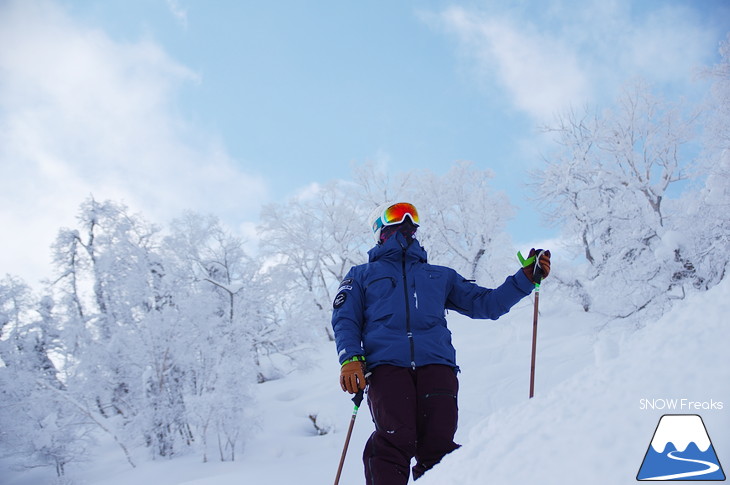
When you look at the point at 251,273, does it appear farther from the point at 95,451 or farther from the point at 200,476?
the point at 200,476

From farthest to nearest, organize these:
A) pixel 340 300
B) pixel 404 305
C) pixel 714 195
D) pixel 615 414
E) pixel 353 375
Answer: pixel 714 195 < pixel 340 300 < pixel 404 305 < pixel 353 375 < pixel 615 414

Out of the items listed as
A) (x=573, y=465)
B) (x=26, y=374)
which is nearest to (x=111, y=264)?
(x=26, y=374)

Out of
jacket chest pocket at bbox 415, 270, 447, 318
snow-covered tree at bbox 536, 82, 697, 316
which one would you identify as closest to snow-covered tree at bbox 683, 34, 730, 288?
snow-covered tree at bbox 536, 82, 697, 316

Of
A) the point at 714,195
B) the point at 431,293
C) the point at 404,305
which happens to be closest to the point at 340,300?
the point at 404,305

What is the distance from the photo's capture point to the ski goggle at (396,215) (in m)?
3.06

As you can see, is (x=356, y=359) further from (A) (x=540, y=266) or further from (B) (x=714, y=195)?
(B) (x=714, y=195)

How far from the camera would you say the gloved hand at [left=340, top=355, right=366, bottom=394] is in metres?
2.37

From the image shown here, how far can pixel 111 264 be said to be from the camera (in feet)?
45.6

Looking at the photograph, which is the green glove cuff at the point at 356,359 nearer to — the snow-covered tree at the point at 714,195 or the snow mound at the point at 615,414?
the snow mound at the point at 615,414

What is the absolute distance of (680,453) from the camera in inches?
43.8

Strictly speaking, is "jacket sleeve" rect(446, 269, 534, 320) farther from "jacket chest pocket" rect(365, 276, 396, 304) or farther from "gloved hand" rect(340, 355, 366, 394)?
"gloved hand" rect(340, 355, 366, 394)

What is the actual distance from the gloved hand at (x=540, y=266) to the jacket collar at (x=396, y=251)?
2.23 ft

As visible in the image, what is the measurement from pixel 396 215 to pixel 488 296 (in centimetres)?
84

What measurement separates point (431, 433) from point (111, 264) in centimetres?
1439
